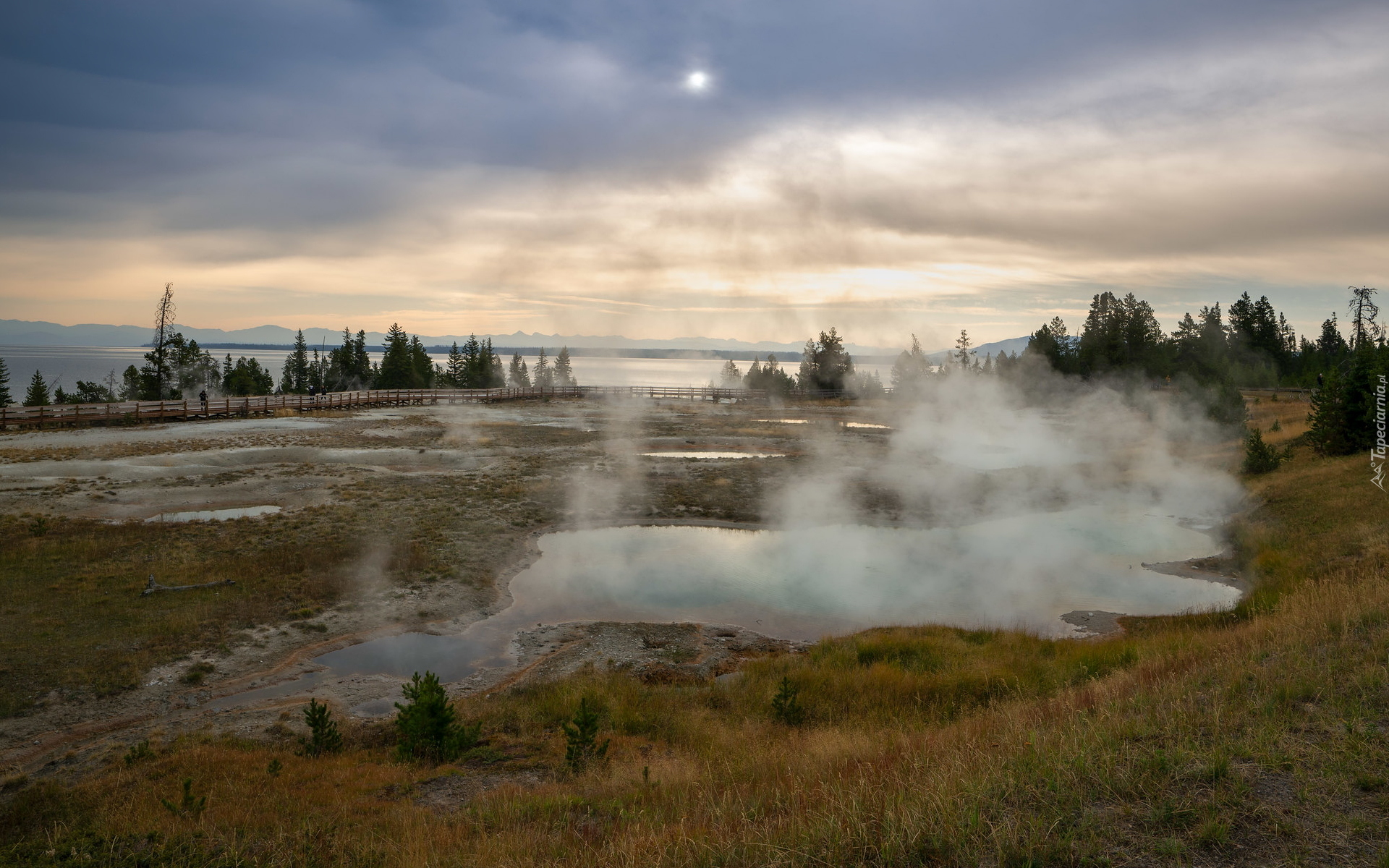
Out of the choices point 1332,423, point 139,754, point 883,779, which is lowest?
point 139,754

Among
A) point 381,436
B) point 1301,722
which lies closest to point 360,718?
point 1301,722

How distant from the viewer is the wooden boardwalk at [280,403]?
153ft

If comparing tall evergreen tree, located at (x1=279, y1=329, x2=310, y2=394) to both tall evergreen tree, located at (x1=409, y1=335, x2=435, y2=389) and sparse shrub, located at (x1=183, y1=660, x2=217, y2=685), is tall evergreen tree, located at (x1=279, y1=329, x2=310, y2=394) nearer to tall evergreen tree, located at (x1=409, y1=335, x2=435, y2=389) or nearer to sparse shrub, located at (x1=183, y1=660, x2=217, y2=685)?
tall evergreen tree, located at (x1=409, y1=335, x2=435, y2=389)

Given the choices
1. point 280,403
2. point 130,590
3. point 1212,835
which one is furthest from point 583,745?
point 280,403

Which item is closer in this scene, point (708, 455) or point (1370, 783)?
point (1370, 783)

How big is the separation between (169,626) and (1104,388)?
86.9 metres

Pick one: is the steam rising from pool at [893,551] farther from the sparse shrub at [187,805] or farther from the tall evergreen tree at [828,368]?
the tall evergreen tree at [828,368]

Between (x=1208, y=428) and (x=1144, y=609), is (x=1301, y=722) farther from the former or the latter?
(x=1208, y=428)

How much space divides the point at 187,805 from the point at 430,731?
2.69 metres

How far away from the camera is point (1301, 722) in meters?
6.39

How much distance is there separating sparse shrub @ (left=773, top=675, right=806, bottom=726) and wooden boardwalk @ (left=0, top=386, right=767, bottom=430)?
183 ft

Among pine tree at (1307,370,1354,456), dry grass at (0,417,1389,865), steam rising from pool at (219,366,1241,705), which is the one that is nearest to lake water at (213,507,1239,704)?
steam rising from pool at (219,366,1241,705)

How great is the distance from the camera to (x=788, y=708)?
35.1 feet

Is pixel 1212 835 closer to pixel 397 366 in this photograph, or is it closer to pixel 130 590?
pixel 130 590
